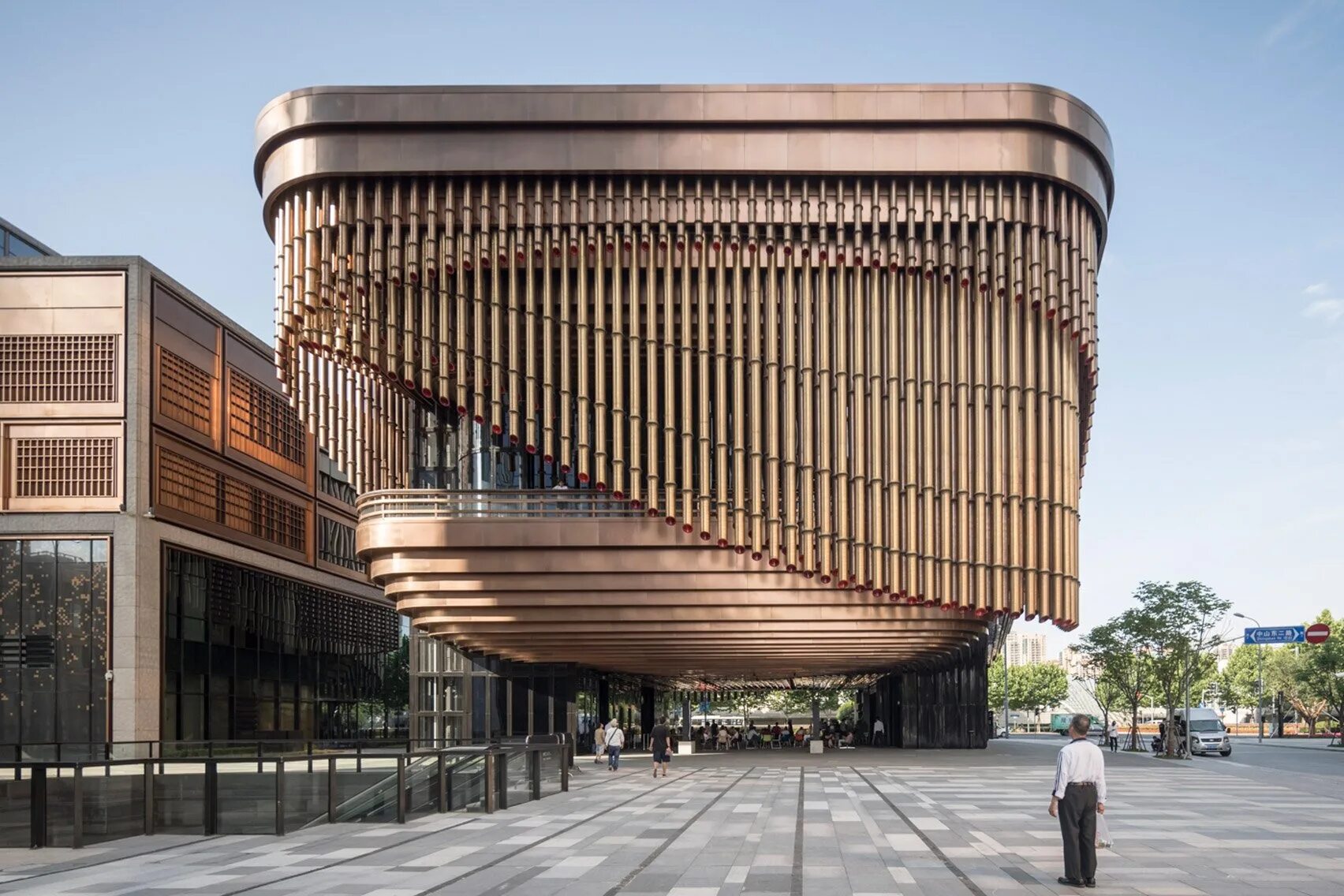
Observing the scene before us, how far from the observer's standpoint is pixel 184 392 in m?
43.1

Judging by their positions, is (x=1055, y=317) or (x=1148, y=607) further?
(x=1148, y=607)

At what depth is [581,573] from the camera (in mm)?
32938

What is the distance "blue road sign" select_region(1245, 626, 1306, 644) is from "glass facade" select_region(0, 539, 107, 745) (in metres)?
45.7

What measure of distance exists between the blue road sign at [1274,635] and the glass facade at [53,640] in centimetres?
4570

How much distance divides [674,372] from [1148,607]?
29.8 metres

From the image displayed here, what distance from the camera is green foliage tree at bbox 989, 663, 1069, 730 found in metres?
133

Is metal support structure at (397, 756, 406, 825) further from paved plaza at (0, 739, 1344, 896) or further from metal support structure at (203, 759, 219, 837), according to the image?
metal support structure at (203, 759, 219, 837)

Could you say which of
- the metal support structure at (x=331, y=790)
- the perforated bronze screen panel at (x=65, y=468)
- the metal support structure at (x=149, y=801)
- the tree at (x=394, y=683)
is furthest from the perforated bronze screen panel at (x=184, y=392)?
the metal support structure at (x=149, y=801)

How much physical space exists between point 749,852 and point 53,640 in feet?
95.7

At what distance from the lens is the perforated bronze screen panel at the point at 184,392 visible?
4162 cm

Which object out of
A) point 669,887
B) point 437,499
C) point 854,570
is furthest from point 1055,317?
point 669,887

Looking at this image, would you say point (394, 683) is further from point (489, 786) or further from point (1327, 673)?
point (1327, 673)

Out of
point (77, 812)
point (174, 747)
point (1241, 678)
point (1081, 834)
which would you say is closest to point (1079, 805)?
point (1081, 834)

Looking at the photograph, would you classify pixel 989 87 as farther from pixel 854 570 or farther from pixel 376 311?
pixel 376 311
